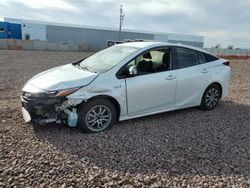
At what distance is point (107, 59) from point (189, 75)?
1790 millimetres

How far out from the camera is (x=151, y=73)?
4.91 m

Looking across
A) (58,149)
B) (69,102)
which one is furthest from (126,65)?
(58,149)

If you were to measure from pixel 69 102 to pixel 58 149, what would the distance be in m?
0.78

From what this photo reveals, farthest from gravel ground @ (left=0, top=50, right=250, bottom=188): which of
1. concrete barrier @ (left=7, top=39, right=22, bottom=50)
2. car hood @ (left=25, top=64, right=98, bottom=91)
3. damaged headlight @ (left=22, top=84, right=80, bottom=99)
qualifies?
concrete barrier @ (left=7, top=39, right=22, bottom=50)

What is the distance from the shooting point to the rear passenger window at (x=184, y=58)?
5.31 metres

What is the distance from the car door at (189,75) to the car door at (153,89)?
19 cm

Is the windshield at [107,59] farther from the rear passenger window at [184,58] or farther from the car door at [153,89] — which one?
the rear passenger window at [184,58]

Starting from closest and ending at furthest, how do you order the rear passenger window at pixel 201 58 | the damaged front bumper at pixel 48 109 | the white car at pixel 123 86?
the damaged front bumper at pixel 48 109, the white car at pixel 123 86, the rear passenger window at pixel 201 58

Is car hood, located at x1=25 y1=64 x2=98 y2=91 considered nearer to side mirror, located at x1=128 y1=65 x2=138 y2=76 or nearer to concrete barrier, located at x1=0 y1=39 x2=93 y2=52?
side mirror, located at x1=128 y1=65 x2=138 y2=76

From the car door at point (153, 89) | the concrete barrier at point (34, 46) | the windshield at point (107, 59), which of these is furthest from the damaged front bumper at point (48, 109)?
the concrete barrier at point (34, 46)

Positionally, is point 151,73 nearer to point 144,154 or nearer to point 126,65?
point 126,65

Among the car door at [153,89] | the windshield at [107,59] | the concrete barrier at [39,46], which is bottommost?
the car door at [153,89]

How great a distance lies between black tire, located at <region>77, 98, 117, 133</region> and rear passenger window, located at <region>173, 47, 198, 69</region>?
5.62ft

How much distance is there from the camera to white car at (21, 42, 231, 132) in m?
4.14
